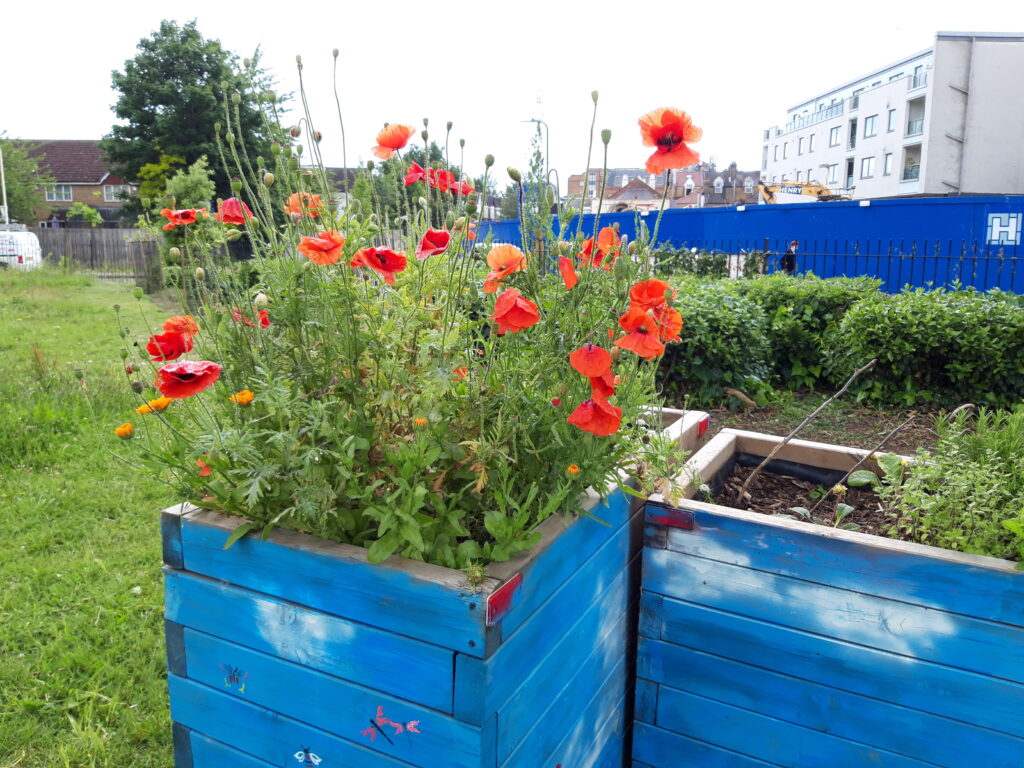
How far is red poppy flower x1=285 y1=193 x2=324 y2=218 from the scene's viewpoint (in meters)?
1.50

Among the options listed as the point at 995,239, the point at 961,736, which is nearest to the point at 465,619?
the point at 961,736

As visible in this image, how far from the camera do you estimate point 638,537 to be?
6.17 ft

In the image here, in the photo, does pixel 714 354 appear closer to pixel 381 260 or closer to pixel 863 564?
pixel 863 564

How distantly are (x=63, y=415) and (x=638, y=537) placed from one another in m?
4.27

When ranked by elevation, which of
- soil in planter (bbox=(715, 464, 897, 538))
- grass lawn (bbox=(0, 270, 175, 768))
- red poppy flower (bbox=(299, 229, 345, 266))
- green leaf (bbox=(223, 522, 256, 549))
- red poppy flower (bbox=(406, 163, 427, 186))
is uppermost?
red poppy flower (bbox=(406, 163, 427, 186))

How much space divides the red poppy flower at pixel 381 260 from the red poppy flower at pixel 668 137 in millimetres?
540

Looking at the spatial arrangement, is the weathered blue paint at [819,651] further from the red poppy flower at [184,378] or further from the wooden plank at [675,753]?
the red poppy flower at [184,378]

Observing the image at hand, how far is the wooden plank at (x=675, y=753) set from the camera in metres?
1.75

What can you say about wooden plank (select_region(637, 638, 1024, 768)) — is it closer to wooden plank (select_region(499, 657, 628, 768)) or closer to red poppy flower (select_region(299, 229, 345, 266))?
wooden plank (select_region(499, 657, 628, 768))

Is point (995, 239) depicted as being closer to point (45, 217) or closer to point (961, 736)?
point (961, 736)

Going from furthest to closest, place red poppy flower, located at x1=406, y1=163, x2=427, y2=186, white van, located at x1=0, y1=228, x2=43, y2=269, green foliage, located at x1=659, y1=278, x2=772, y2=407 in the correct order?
white van, located at x1=0, y1=228, x2=43, y2=269 < green foliage, located at x1=659, y1=278, x2=772, y2=407 < red poppy flower, located at x1=406, y1=163, x2=427, y2=186

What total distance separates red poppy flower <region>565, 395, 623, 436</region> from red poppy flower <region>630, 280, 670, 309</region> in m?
0.20

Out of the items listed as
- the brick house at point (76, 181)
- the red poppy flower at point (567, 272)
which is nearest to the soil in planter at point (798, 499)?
the red poppy flower at point (567, 272)

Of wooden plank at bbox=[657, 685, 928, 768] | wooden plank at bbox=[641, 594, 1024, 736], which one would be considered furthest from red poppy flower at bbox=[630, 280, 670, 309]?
wooden plank at bbox=[657, 685, 928, 768]
